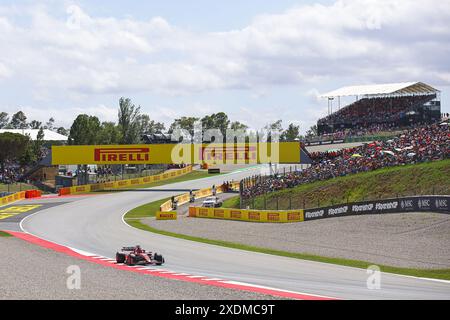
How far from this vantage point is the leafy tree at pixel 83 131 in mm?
120750

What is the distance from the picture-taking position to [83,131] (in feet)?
397

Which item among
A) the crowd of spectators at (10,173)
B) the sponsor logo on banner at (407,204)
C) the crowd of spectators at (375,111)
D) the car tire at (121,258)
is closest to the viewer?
the car tire at (121,258)

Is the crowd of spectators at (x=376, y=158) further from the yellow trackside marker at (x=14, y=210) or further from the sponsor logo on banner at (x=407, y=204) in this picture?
the yellow trackside marker at (x=14, y=210)

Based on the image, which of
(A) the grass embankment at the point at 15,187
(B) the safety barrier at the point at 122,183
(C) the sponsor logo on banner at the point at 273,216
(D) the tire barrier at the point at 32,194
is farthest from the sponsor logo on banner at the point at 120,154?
(C) the sponsor logo on banner at the point at 273,216

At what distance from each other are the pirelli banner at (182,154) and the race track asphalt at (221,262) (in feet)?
55.5

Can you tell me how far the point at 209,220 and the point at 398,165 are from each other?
13.9 metres

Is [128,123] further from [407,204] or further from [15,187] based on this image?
[407,204]

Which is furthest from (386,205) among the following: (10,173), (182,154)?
(10,173)

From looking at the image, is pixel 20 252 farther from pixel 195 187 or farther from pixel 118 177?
pixel 118 177

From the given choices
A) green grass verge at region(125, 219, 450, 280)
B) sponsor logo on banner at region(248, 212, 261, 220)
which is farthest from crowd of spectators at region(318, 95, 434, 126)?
green grass verge at region(125, 219, 450, 280)

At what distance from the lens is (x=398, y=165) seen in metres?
51.0

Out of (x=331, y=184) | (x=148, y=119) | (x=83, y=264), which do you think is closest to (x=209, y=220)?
(x=331, y=184)

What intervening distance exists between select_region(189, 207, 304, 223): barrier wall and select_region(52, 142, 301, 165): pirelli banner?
18.2 meters
